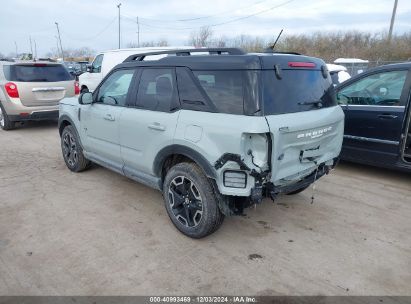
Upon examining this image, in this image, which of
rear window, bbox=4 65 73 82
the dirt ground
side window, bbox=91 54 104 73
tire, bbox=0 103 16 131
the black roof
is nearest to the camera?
the dirt ground

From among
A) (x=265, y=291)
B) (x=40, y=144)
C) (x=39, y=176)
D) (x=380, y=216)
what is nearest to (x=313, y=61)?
(x=380, y=216)

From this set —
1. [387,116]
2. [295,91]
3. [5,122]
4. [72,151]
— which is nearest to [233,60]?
[295,91]

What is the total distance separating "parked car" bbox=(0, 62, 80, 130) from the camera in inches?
317

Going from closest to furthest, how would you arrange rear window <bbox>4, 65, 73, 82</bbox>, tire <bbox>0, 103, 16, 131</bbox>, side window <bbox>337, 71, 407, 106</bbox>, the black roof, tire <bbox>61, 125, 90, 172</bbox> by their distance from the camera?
the black roof < side window <bbox>337, 71, 407, 106</bbox> < tire <bbox>61, 125, 90, 172</bbox> < rear window <bbox>4, 65, 73, 82</bbox> < tire <bbox>0, 103, 16, 131</bbox>

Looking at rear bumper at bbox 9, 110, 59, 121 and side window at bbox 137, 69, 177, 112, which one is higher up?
side window at bbox 137, 69, 177, 112

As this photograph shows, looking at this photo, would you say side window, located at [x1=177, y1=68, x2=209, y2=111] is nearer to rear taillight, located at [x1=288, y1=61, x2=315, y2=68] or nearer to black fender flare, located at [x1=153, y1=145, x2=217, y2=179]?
black fender flare, located at [x1=153, y1=145, x2=217, y2=179]

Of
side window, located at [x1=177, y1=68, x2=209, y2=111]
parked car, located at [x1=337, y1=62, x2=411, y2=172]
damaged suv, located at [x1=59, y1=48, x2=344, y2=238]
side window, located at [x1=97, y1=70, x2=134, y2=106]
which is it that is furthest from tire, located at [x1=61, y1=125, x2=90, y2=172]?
parked car, located at [x1=337, y1=62, x2=411, y2=172]

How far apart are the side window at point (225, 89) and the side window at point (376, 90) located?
10.4ft

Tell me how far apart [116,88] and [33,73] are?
5.11 m

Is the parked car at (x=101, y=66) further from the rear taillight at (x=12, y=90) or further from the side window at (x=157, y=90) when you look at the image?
the side window at (x=157, y=90)

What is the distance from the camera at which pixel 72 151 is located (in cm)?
544

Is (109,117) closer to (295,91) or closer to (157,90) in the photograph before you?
(157,90)

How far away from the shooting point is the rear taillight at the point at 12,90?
7969 millimetres

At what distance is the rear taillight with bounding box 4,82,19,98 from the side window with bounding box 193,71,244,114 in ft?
21.7
